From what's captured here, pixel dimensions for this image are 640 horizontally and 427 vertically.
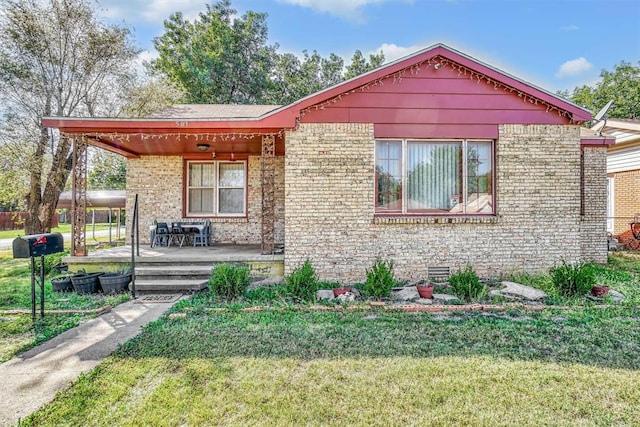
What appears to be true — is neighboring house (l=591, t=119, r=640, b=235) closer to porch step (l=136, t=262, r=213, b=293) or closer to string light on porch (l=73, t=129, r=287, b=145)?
string light on porch (l=73, t=129, r=287, b=145)

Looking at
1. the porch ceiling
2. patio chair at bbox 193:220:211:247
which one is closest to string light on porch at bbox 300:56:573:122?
the porch ceiling

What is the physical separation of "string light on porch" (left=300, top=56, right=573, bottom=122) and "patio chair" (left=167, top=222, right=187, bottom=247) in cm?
450

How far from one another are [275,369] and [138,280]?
4383mm

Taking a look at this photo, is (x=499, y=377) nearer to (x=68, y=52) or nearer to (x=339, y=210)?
(x=339, y=210)

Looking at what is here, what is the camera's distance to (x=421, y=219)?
661cm

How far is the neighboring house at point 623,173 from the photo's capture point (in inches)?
439

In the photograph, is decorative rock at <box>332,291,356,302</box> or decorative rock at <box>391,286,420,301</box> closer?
decorative rock at <box>332,291,356,302</box>

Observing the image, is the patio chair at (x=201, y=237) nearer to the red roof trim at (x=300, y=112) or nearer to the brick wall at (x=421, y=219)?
the red roof trim at (x=300, y=112)

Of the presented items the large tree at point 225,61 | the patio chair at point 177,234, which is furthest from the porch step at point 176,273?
the large tree at point 225,61

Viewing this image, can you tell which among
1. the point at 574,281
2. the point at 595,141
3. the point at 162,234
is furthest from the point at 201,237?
A: the point at 595,141

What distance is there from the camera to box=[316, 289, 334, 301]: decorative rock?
18.2 feet

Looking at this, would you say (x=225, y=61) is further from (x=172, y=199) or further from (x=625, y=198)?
(x=625, y=198)

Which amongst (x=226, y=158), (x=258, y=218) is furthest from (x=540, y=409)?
(x=226, y=158)

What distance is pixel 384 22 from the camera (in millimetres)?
15211
